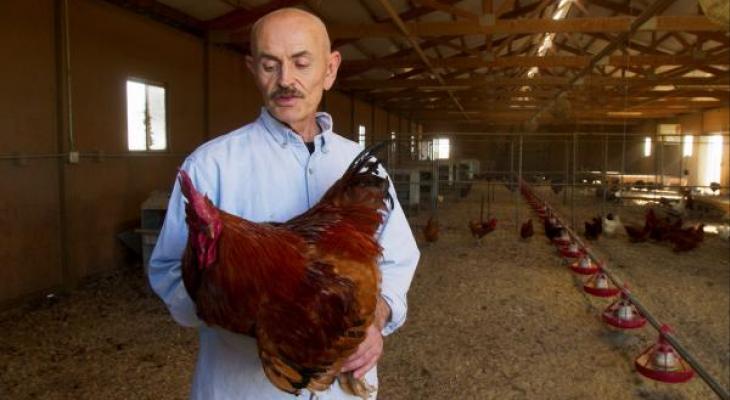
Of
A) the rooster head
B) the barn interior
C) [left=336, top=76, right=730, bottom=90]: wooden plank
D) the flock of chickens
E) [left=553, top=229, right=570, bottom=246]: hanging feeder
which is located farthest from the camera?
[left=336, top=76, right=730, bottom=90]: wooden plank

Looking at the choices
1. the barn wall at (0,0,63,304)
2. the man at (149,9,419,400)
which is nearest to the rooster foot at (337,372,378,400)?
the man at (149,9,419,400)

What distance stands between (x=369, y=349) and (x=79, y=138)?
17.1ft

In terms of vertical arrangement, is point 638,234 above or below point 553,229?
below

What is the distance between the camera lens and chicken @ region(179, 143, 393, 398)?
1.08 meters

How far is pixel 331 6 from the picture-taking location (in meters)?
7.57

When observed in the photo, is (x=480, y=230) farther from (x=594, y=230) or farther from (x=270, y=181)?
(x=270, y=181)

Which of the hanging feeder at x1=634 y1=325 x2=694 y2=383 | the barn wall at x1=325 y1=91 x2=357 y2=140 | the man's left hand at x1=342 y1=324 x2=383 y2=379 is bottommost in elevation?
the hanging feeder at x1=634 y1=325 x2=694 y2=383

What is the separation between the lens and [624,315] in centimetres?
402

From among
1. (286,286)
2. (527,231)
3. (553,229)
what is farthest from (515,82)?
(286,286)

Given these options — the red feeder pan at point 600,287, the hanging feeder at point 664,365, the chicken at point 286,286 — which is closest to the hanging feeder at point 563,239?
the red feeder pan at point 600,287

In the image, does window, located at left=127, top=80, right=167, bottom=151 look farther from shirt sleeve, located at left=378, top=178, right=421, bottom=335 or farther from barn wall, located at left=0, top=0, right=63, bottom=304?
shirt sleeve, located at left=378, top=178, right=421, bottom=335

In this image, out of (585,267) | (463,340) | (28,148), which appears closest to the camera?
(463,340)

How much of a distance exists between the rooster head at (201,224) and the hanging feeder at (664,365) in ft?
9.70

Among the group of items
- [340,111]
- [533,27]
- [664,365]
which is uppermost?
[533,27]
